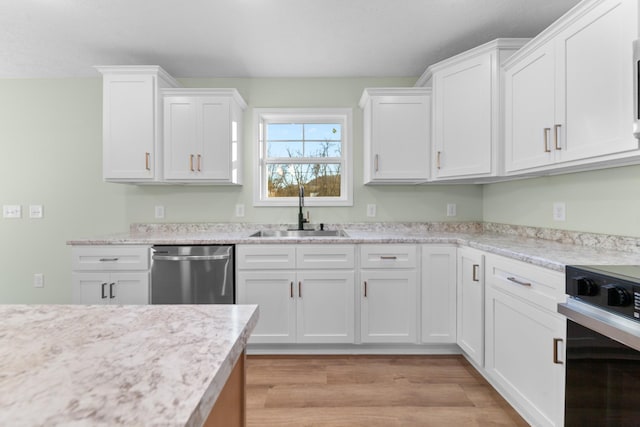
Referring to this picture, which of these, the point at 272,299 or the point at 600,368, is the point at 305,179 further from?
the point at 600,368

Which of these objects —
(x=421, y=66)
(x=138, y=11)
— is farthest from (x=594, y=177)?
(x=138, y=11)

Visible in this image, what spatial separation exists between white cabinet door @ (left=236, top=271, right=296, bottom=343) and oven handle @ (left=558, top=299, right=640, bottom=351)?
170cm

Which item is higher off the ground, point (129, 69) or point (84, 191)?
point (129, 69)

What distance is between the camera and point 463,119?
2436 millimetres

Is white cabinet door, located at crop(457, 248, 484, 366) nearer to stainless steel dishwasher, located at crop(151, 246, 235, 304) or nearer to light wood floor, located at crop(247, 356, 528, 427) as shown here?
light wood floor, located at crop(247, 356, 528, 427)

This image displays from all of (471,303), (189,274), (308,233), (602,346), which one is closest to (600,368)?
(602,346)

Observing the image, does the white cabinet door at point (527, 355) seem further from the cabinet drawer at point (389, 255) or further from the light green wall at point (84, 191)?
the light green wall at point (84, 191)

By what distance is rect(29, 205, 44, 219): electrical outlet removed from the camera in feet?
10.2

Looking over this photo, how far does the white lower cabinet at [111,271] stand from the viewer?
238cm

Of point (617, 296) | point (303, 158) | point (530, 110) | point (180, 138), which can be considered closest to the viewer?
point (617, 296)

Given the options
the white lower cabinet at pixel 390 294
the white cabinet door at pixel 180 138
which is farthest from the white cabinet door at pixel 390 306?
the white cabinet door at pixel 180 138

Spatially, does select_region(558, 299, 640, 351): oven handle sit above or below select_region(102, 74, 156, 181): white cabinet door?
below

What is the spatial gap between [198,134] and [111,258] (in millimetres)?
1207

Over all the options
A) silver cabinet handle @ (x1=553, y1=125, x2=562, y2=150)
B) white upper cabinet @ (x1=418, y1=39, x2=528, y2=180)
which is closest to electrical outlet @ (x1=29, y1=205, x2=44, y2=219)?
white upper cabinet @ (x1=418, y1=39, x2=528, y2=180)
